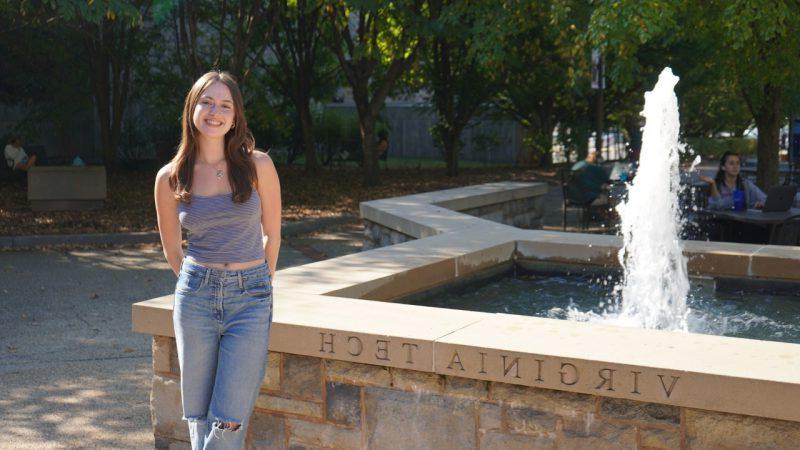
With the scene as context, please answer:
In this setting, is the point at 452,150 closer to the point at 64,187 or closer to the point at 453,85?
the point at 453,85

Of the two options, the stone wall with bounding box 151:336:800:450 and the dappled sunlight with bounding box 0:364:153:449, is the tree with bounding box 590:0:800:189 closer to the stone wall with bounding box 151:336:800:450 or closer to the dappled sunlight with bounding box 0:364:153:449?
the dappled sunlight with bounding box 0:364:153:449

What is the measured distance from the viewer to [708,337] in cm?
449

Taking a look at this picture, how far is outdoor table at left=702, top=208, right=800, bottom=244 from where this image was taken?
32.5 ft

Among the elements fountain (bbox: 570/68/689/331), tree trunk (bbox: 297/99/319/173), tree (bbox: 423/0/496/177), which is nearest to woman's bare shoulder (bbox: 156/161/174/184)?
fountain (bbox: 570/68/689/331)

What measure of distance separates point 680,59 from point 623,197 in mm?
8041

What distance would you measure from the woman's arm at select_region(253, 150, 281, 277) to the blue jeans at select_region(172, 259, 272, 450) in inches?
9.0

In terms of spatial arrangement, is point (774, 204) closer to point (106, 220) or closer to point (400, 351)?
point (400, 351)

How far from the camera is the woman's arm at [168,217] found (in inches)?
164

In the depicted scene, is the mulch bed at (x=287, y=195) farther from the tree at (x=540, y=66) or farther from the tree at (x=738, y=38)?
the tree at (x=738, y=38)

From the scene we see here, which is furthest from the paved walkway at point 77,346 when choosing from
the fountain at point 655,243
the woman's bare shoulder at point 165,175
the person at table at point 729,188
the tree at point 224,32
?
the person at table at point 729,188

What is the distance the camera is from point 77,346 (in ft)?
26.0

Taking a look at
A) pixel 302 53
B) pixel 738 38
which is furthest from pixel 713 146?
pixel 738 38

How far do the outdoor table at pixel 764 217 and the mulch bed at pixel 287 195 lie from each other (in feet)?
23.7

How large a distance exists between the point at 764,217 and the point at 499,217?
3707mm
